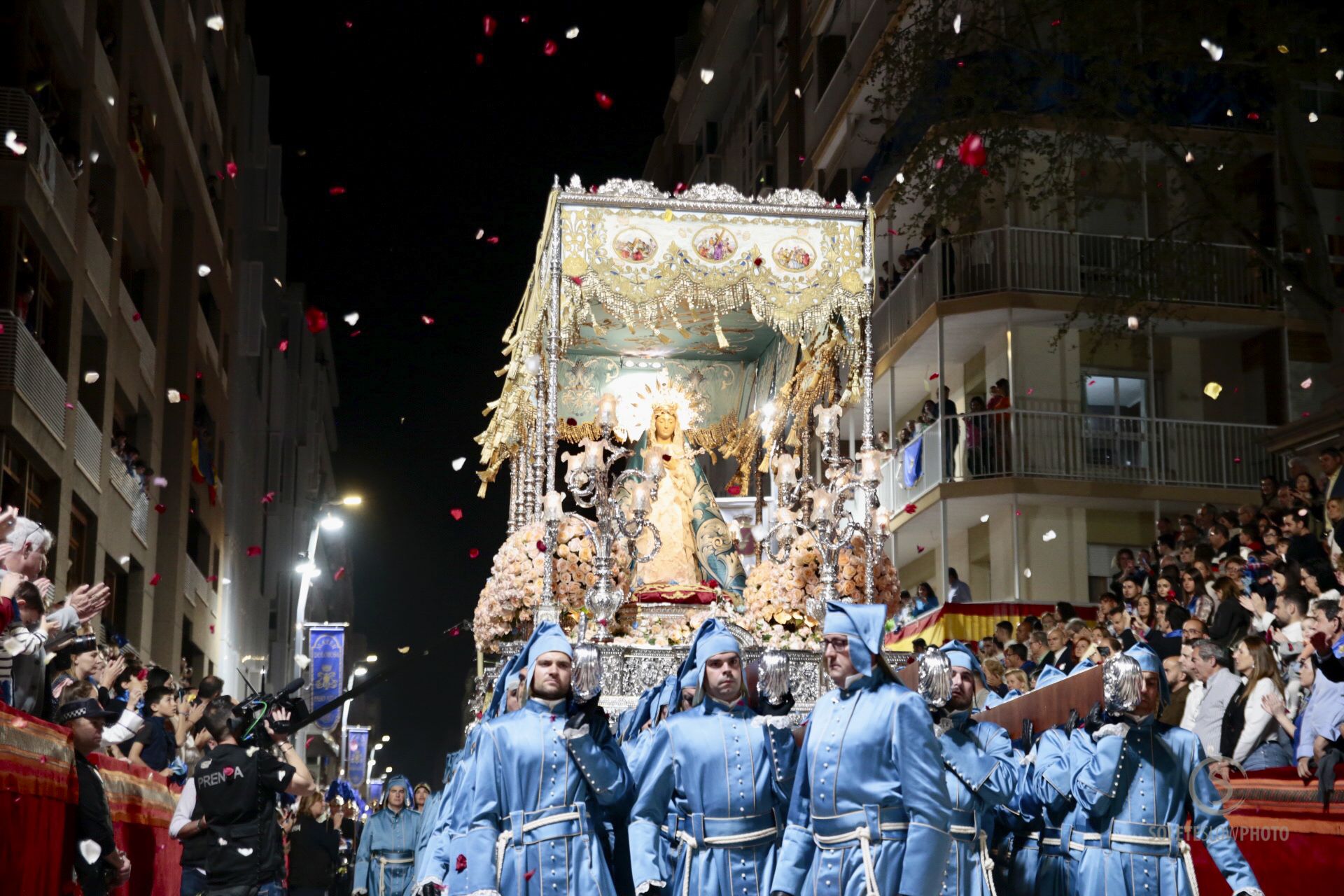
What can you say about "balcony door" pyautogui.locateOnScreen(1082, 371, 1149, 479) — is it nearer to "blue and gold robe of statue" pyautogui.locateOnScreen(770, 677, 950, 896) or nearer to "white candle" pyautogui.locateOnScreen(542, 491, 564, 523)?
"white candle" pyautogui.locateOnScreen(542, 491, 564, 523)

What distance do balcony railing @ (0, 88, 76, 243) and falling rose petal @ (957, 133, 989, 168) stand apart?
39.3 feet

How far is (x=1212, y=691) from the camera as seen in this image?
41.5ft

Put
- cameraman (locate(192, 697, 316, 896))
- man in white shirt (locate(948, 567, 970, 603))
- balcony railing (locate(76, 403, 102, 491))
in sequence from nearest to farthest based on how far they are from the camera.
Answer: cameraman (locate(192, 697, 316, 896)), man in white shirt (locate(948, 567, 970, 603)), balcony railing (locate(76, 403, 102, 491))

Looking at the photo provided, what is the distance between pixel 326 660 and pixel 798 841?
120 ft

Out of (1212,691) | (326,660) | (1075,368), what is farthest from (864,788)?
(326,660)

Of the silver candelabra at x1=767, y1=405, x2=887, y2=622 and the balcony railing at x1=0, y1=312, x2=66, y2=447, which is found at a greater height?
the balcony railing at x1=0, y1=312, x2=66, y2=447

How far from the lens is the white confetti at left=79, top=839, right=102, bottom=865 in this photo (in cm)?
920

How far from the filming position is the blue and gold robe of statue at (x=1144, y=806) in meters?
8.28

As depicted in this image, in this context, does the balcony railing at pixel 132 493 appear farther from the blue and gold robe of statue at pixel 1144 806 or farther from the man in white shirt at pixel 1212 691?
the blue and gold robe of statue at pixel 1144 806

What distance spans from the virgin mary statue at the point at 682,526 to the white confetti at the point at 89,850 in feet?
27.1

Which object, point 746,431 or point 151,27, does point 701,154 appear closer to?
point 151,27

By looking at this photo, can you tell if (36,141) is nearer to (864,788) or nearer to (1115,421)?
(1115,421)

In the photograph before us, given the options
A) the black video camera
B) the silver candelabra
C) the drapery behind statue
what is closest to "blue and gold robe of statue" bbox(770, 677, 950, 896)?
the black video camera

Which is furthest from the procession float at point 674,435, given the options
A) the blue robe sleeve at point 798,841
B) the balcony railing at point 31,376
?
the blue robe sleeve at point 798,841
